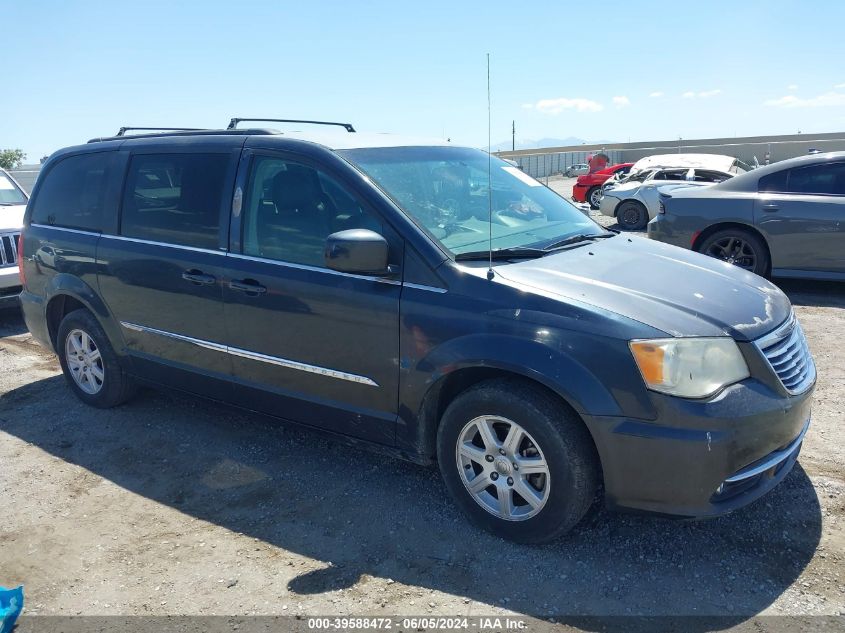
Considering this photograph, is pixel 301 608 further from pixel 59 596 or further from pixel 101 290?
pixel 101 290

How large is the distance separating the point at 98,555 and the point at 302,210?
Answer: 1992 millimetres

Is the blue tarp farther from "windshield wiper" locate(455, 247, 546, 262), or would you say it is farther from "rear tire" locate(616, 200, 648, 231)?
"rear tire" locate(616, 200, 648, 231)

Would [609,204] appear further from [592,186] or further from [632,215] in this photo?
[592,186]

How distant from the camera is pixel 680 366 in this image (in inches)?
107

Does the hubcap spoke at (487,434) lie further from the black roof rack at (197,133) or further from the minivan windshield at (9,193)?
the minivan windshield at (9,193)

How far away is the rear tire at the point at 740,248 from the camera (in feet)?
25.0

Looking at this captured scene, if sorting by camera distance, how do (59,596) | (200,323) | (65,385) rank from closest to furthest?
(59,596), (200,323), (65,385)

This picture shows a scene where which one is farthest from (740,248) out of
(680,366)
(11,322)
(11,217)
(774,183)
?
(11,322)

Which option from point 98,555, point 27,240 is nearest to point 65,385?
point 27,240

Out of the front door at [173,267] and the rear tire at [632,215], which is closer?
the front door at [173,267]

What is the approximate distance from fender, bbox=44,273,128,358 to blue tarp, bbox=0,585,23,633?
2.05 metres

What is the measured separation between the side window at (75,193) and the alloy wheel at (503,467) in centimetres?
311

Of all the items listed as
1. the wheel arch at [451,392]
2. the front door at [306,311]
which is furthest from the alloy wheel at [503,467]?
the front door at [306,311]

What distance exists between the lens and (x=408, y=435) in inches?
134
